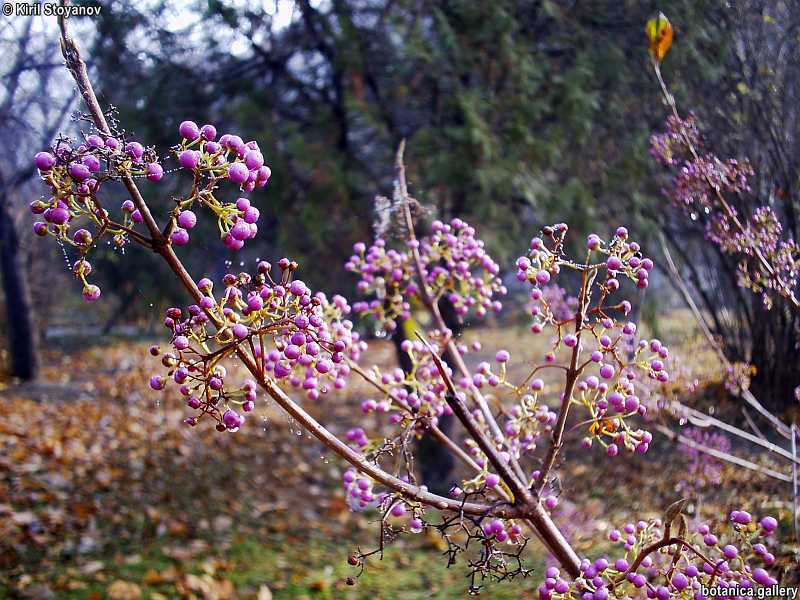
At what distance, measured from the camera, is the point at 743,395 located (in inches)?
86.7

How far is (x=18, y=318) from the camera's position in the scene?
6902 millimetres

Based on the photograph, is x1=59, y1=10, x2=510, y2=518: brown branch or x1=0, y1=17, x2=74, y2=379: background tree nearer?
x1=59, y1=10, x2=510, y2=518: brown branch

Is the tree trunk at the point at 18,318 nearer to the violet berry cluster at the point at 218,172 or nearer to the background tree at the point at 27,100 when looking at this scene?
the background tree at the point at 27,100

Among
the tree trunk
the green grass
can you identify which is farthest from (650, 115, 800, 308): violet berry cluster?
the tree trunk

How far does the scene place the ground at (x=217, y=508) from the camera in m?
2.71

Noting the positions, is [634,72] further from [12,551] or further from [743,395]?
[12,551]

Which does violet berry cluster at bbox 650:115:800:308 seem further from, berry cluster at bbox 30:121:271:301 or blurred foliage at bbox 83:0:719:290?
blurred foliage at bbox 83:0:719:290

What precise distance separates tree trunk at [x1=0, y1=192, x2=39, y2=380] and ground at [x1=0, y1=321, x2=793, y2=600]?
1.17m

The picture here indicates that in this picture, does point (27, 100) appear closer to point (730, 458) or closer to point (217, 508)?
point (217, 508)

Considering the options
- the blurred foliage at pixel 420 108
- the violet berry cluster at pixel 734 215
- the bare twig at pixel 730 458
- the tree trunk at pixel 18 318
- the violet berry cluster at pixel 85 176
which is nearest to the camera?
the violet berry cluster at pixel 85 176

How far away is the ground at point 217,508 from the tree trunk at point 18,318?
1.17m

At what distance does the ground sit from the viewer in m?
2.71

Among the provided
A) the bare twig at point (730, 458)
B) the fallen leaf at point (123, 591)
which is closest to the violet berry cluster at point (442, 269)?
the bare twig at point (730, 458)

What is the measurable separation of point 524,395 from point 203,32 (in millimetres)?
4084
